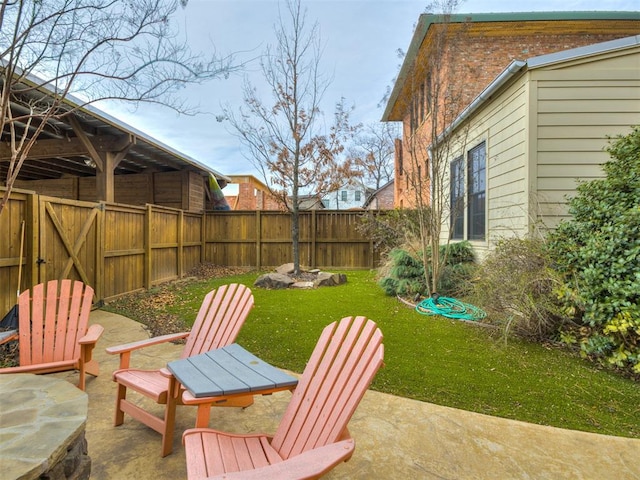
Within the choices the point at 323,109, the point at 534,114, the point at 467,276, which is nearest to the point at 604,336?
the point at 467,276

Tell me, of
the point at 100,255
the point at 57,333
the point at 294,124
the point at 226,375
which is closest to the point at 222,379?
the point at 226,375

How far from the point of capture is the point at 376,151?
2347cm

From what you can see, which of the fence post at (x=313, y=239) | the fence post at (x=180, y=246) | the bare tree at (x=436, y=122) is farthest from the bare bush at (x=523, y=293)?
the fence post at (x=180, y=246)

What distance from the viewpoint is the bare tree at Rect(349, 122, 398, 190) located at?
22.1m

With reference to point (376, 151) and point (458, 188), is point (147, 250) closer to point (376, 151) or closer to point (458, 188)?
Answer: point (458, 188)

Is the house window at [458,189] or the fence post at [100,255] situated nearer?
the fence post at [100,255]

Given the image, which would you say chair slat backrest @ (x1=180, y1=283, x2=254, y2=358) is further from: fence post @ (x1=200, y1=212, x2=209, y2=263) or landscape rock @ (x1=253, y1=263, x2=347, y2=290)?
fence post @ (x1=200, y1=212, x2=209, y2=263)

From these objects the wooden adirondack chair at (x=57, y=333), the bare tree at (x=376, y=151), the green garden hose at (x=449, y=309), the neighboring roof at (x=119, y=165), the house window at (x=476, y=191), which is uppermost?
the bare tree at (x=376, y=151)

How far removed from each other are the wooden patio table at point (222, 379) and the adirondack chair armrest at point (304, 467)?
478 millimetres

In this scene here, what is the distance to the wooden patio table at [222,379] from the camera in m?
1.61

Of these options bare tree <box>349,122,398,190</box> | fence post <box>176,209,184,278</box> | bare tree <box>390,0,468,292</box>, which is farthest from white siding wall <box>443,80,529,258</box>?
bare tree <box>349,122,398,190</box>

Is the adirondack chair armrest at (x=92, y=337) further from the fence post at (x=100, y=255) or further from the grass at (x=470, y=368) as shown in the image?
the fence post at (x=100, y=255)

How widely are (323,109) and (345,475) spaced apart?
8321 millimetres

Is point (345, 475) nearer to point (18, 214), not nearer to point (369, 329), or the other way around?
point (369, 329)
